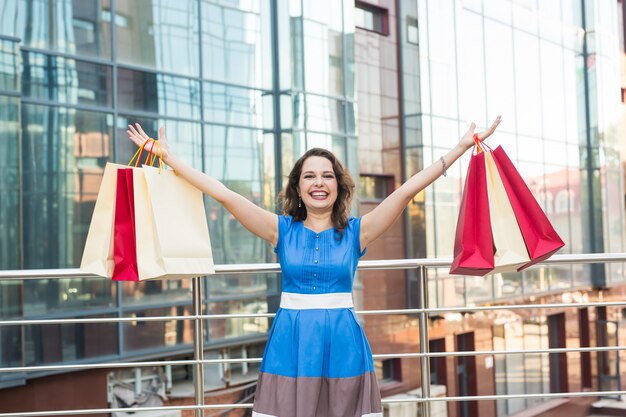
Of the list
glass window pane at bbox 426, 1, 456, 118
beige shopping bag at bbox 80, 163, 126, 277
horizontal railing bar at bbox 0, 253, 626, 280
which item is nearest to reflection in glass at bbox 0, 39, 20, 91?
horizontal railing bar at bbox 0, 253, 626, 280

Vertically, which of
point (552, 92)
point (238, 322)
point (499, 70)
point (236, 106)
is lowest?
point (238, 322)

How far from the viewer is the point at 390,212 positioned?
2541mm

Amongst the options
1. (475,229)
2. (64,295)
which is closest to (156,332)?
(64,295)

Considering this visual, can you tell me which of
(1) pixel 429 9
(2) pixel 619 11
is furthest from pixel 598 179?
(1) pixel 429 9

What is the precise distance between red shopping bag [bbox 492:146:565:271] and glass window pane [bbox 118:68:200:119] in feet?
25.5

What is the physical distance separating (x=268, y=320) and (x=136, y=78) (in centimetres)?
412

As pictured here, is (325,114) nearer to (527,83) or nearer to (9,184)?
(9,184)

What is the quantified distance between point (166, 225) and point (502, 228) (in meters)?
1.29

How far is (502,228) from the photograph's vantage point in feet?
9.30

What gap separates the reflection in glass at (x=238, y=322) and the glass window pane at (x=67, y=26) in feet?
12.9

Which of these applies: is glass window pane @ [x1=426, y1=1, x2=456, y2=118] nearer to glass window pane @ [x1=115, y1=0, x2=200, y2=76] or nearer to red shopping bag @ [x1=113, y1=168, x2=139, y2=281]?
glass window pane @ [x1=115, y1=0, x2=200, y2=76]

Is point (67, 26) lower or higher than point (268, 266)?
higher

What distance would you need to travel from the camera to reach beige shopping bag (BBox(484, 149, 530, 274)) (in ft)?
9.23

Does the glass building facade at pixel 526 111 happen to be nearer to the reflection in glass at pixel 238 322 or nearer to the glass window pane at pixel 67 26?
the reflection in glass at pixel 238 322
